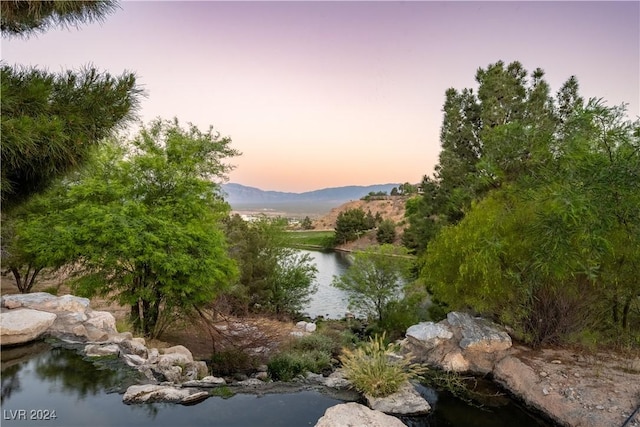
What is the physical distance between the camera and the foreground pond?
181 inches

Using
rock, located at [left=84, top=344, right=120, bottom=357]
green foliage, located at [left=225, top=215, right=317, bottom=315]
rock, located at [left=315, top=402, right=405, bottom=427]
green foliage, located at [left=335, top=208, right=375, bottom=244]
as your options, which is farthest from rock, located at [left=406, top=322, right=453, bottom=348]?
green foliage, located at [left=335, top=208, right=375, bottom=244]

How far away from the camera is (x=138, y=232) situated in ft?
28.3

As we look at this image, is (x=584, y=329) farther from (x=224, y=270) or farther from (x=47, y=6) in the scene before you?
(x=47, y=6)

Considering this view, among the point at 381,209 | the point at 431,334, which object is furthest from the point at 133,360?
the point at 381,209

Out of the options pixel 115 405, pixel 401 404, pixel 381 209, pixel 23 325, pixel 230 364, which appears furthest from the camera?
pixel 381 209

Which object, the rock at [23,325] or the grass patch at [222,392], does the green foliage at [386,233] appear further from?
the grass patch at [222,392]

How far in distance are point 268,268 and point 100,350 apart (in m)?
12.3

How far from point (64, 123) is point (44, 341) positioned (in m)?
4.91

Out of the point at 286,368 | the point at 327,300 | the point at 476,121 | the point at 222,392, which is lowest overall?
the point at 327,300

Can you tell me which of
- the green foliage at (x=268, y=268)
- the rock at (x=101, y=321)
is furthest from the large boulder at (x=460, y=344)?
the green foliage at (x=268, y=268)

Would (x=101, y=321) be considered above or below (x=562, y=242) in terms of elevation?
below

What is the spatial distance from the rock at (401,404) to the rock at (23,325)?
6.00 metres

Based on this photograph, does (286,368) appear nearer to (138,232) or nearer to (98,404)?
(98,404)

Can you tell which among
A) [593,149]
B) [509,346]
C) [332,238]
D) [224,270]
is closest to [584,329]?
[509,346]
